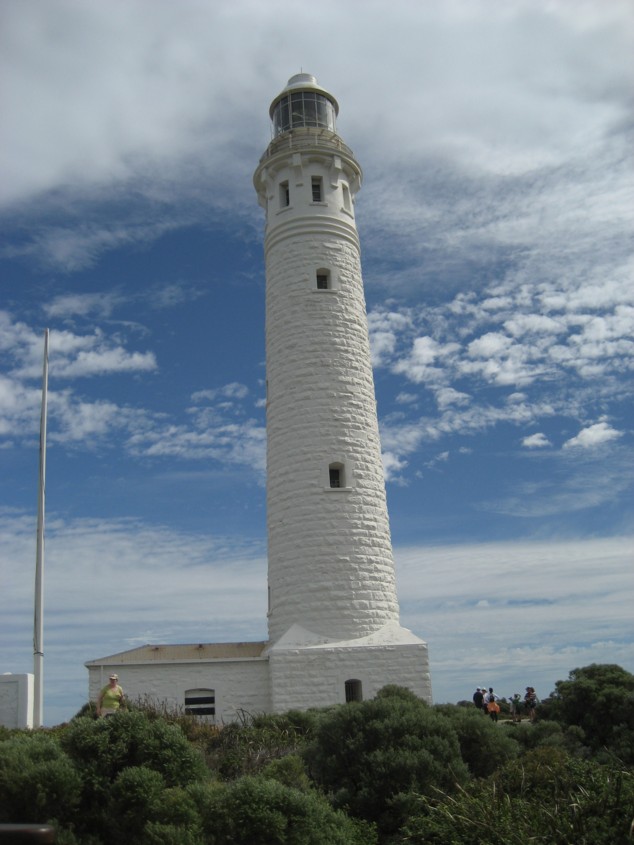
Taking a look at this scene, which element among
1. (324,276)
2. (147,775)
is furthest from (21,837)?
(324,276)

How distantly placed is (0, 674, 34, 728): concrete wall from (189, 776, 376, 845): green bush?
1027 centimetres

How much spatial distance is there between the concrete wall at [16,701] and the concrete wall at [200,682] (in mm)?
2278

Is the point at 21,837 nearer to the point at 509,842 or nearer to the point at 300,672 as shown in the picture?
the point at 509,842

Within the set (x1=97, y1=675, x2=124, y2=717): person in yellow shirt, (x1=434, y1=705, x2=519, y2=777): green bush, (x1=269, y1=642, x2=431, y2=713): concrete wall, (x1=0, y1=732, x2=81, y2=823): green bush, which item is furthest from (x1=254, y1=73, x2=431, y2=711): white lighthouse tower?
(x1=0, y1=732, x2=81, y2=823): green bush

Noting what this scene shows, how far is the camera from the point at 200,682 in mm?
19656

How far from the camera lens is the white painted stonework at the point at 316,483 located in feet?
64.1

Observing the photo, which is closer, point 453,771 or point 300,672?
point 453,771

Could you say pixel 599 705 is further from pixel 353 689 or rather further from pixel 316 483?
pixel 316 483

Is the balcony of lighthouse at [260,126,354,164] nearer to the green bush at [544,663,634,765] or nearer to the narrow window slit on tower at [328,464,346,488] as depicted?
the narrow window slit on tower at [328,464,346,488]

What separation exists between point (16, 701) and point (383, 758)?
10514 millimetres

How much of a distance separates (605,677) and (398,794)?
8.92 metres

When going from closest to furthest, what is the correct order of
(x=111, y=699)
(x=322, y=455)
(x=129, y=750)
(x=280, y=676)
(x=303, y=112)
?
(x=129, y=750) → (x=111, y=699) → (x=280, y=676) → (x=322, y=455) → (x=303, y=112)

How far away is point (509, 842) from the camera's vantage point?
671cm

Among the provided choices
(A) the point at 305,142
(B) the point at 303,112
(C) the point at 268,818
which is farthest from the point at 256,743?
(B) the point at 303,112
